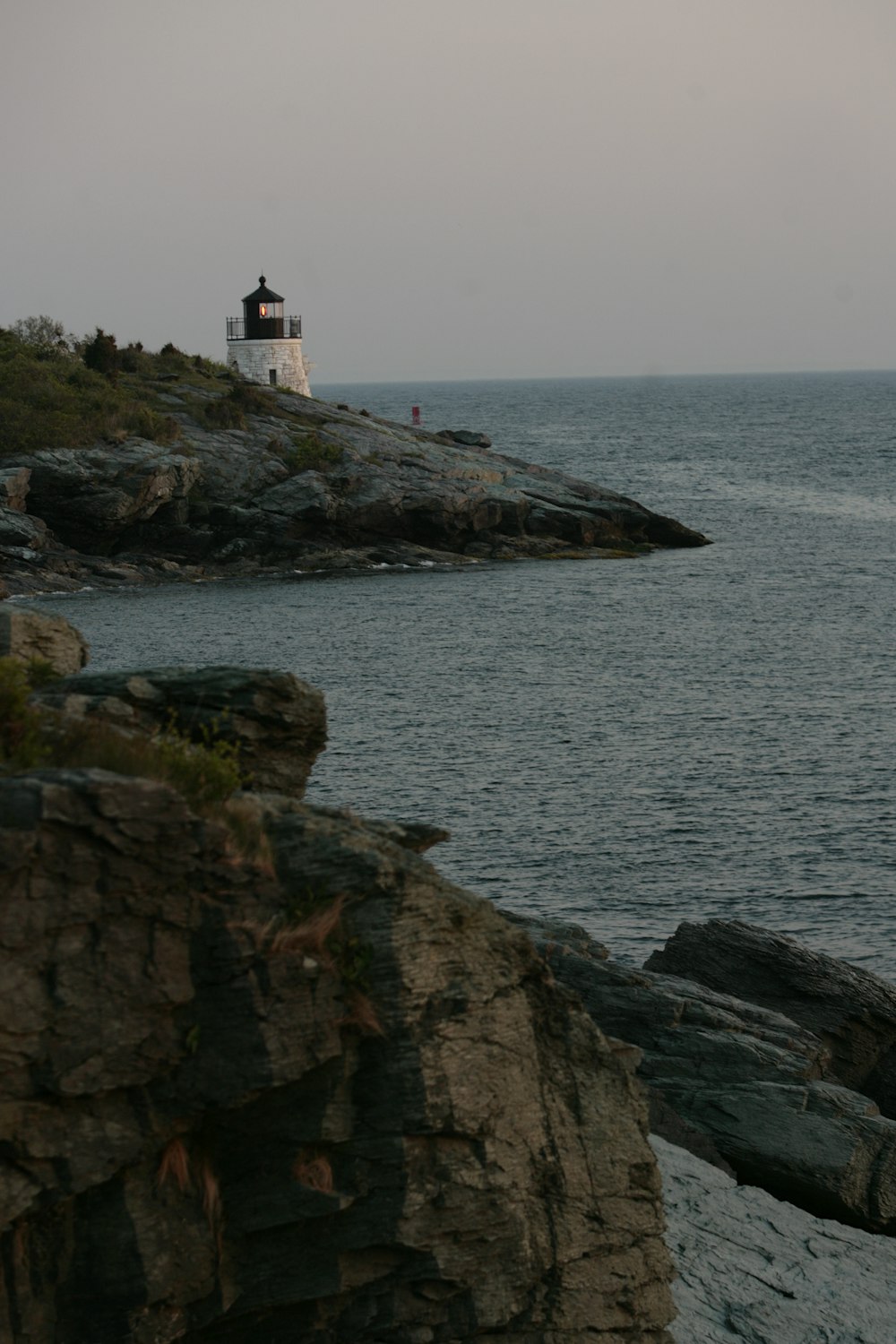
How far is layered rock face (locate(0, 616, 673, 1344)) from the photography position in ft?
38.6

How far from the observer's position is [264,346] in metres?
116

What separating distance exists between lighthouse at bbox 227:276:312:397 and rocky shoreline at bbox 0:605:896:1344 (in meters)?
103

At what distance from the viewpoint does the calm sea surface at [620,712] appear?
3728cm

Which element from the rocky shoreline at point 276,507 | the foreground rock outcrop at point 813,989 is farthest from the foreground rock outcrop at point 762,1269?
the rocky shoreline at point 276,507

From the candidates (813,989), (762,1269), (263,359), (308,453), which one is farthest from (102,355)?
(762,1269)

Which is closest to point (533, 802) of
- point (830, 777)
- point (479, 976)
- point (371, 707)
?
point (830, 777)

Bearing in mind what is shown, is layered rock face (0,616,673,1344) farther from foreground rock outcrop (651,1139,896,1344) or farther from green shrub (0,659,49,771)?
foreground rock outcrop (651,1139,896,1344)

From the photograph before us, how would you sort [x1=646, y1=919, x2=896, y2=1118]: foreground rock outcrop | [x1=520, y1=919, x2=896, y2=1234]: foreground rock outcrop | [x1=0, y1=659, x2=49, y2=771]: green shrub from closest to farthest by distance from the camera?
[x1=0, y1=659, x2=49, y2=771]: green shrub → [x1=520, y1=919, x2=896, y2=1234]: foreground rock outcrop → [x1=646, y1=919, x2=896, y2=1118]: foreground rock outcrop

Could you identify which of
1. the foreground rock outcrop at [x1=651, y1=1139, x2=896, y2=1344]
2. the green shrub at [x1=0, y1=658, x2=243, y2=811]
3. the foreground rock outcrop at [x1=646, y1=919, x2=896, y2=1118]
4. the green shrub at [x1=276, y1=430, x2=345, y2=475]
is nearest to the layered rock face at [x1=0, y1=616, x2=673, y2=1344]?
the green shrub at [x1=0, y1=658, x2=243, y2=811]

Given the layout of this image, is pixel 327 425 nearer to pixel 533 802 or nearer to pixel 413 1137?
pixel 533 802

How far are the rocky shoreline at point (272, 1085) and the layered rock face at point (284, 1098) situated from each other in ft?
0.08

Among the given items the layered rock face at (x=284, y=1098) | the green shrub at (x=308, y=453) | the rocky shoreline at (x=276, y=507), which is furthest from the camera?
the green shrub at (x=308, y=453)

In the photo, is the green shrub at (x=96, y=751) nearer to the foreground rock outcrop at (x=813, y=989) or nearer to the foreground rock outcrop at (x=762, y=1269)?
the foreground rock outcrop at (x=762, y=1269)

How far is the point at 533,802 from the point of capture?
4331 centimetres
